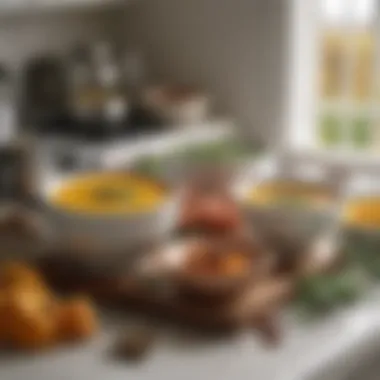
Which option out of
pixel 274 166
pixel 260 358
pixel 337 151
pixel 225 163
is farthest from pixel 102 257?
pixel 337 151

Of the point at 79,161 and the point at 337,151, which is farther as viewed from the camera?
the point at 337,151

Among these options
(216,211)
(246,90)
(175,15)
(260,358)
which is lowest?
(260,358)

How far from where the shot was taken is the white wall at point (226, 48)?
2.24m

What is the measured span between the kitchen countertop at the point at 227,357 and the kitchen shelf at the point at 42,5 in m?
0.75

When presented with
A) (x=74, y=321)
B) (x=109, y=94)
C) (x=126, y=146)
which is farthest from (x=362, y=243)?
(x=109, y=94)

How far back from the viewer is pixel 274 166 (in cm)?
215

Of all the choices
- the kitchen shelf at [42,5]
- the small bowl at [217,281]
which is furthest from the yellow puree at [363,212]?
the kitchen shelf at [42,5]

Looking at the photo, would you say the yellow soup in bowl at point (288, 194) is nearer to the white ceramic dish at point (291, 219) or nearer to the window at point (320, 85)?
the white ceramic dish at point (291, 219)

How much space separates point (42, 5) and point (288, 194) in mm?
635

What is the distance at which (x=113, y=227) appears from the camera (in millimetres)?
1361

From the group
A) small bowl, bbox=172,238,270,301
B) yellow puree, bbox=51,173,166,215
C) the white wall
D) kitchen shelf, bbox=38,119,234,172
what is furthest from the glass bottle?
small bowl, bbox=172,238,270,301

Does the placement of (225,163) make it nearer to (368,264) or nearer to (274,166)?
(274,166)

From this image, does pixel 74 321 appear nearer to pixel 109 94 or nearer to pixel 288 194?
pixel 288 194

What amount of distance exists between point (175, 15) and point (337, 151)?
467 mm
